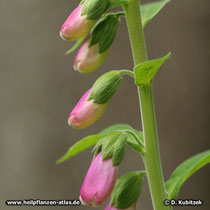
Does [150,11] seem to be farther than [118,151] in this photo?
Yes

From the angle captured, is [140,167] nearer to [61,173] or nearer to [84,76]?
[61,173]

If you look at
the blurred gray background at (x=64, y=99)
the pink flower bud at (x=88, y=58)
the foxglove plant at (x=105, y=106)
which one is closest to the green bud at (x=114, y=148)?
the foxglove plant at (x=105, y=106)

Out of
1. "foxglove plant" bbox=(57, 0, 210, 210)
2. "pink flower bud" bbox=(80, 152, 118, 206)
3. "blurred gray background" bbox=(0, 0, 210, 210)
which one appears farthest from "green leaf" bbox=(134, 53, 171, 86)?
"blurred gray background" bbox=(0, 0, 210, 210)

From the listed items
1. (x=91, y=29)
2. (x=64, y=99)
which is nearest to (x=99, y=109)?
(x=91, y=29)

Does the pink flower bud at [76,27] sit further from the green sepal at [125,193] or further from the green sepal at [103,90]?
the green sepal at [125,193]

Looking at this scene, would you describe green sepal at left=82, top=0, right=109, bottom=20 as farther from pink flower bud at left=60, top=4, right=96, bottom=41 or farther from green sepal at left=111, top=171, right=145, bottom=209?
green sepal at left=111, top=171, right=145, bottom=209

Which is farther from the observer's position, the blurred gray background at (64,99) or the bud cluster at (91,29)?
the blurred gray background at (64,99)

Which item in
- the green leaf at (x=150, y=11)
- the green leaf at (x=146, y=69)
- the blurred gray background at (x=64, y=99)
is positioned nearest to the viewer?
the green leaf at (x=146, y=69)

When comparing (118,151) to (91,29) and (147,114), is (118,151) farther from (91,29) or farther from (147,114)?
(91,29)
